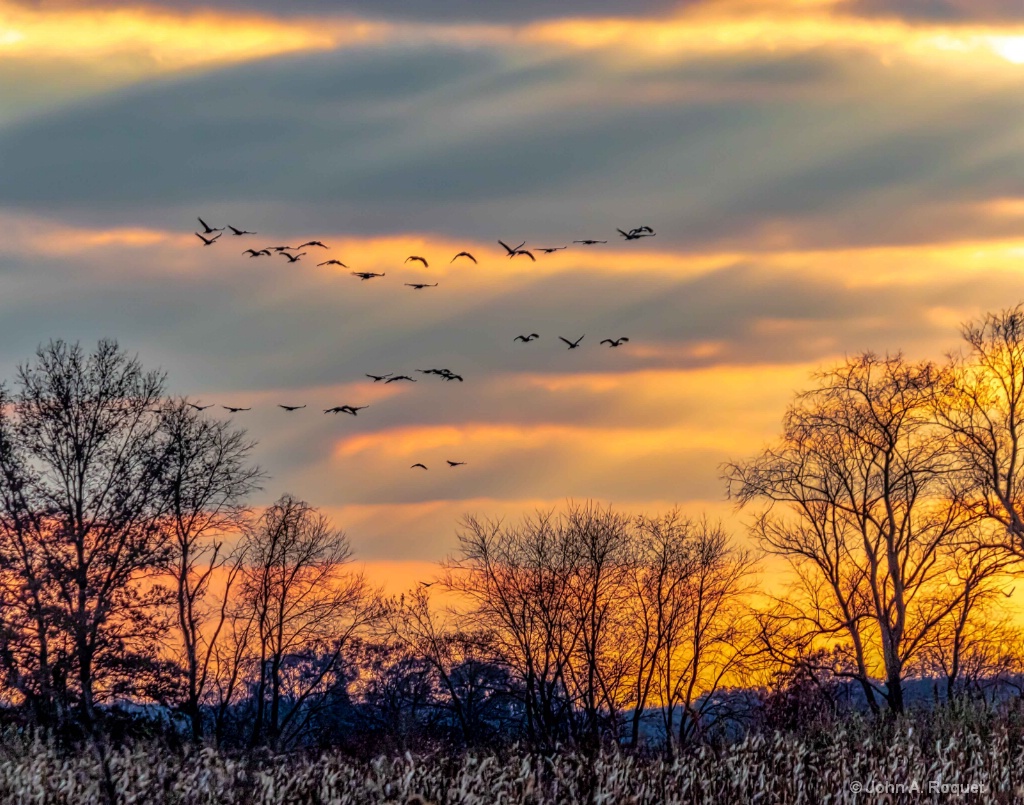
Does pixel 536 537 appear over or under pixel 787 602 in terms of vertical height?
over

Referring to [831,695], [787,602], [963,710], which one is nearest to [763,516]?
[787,602]

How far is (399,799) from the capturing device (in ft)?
57.3

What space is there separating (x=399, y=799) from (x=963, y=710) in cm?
1405

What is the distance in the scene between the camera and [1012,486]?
3888 cm

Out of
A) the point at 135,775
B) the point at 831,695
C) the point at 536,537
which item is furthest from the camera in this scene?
the point at 536,537

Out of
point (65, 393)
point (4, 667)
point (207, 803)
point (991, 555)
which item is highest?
point (65, 393)

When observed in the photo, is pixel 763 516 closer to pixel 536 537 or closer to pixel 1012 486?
pixel 1012 486

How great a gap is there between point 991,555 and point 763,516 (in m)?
7.07

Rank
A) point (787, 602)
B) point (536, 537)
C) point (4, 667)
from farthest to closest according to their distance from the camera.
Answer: point (536, 537), point (787, 602), point (4, 667)

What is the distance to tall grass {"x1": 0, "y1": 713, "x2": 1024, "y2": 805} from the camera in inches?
708

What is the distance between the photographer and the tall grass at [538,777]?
1798 cm

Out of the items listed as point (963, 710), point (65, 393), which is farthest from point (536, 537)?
point (963, 710)

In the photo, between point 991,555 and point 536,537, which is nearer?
point 991,555

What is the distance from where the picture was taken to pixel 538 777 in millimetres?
19812
